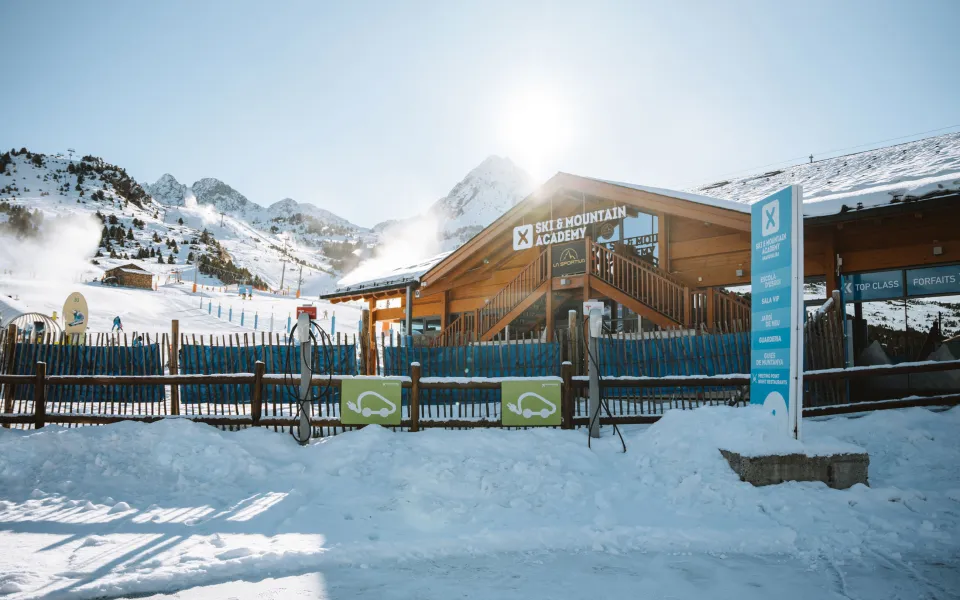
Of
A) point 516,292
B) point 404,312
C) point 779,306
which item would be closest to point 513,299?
point 516,292

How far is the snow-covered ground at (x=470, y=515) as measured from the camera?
4336 millimetres

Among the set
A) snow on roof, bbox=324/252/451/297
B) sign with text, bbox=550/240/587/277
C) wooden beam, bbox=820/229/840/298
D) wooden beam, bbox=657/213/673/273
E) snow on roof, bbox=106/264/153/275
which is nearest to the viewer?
wooden beam, bbox=820/229/840/298

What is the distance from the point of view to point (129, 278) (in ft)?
197

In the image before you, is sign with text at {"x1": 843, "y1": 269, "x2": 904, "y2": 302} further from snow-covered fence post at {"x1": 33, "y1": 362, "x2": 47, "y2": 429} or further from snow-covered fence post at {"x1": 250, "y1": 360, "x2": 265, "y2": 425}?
snow-covered fence post at {"x1": 33, "y1": 362, "x2": 47, "y2": 429}

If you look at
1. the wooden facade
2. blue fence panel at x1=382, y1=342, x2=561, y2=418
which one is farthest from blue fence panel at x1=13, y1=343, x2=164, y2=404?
blue fence panel at x1=382, y1=342, x2=561, y2=418

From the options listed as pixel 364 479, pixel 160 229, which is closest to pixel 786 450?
pixel 364 479

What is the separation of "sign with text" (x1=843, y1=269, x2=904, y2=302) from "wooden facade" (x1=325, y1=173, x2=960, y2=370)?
0.81 feet

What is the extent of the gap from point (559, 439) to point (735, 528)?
299 centimetres

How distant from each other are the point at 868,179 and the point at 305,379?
1234cm

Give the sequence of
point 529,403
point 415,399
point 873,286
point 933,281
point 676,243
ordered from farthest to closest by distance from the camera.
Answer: point 676,243 < point 873,286 < point 933,281 < point 415,399 < point 529,403

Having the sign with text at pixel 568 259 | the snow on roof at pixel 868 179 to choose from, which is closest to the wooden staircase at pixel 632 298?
the sign with text at pixel 568 259

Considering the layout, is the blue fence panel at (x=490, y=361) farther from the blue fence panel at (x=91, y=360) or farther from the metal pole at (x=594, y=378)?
the blue fence panel at (x=91, y=360)

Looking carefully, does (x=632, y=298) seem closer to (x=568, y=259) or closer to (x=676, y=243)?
(x=676, y=243)

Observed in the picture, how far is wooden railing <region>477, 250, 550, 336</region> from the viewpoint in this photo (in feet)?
53.9
